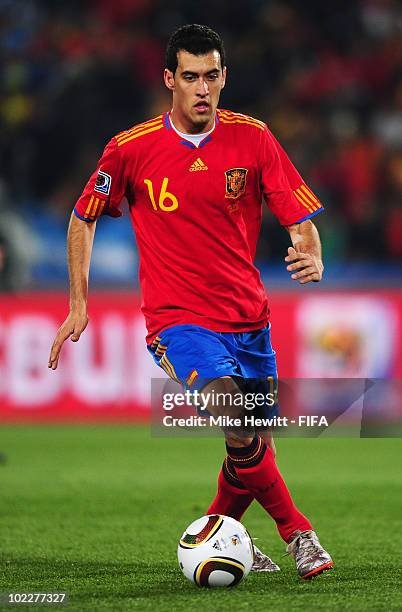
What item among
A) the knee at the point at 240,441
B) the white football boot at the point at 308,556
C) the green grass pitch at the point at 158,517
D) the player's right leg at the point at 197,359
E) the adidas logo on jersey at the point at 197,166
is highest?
the adidas logo on jersey at the point at 197,166

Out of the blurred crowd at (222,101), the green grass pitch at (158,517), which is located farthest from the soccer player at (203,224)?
the blurred crowd at (222,101)

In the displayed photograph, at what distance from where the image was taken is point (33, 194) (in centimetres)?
1252

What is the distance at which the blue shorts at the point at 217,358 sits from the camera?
4.36 metres

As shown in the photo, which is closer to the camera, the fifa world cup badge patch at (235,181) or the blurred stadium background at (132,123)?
the fifa world cup badge patch at (235,181)

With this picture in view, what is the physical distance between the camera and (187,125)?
182 inches

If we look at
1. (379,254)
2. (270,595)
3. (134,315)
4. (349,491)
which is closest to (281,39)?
(379,254)

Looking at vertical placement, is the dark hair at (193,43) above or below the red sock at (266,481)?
above

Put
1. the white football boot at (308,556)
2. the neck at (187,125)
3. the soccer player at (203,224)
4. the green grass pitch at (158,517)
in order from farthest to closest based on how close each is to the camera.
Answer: the neck at (187,125) < the soccer player at (203,224) < the white football boot at (308,556) < the green grass pitch at (158,517)

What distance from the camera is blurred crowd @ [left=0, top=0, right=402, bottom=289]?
11.9 meters

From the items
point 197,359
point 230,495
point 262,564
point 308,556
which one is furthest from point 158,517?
point 197,359

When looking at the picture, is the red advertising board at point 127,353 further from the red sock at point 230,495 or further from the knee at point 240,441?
the knee at point 240,441

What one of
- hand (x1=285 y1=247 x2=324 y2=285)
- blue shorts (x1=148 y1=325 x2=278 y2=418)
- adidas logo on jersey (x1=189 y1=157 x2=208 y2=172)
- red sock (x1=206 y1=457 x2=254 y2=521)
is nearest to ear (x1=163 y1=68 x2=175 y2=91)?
adidas logo on jersey (x1=189 y1=157 x2=208 y2=172)

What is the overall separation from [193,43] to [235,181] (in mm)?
558

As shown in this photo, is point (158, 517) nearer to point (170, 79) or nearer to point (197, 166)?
point (197, 166)
